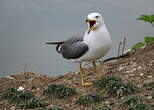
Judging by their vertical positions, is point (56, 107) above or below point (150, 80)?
below

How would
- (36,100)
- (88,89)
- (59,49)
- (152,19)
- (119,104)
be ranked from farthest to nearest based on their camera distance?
1. (152,19)
2. (59,49)
3. (88,89)
4. (36,100)
5. (119,104)

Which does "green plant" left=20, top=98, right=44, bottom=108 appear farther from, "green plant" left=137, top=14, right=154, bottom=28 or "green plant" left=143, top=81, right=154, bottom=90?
"green plant" left=137, top=14, right=154, bottom=28

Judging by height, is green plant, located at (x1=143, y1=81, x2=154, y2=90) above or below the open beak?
below

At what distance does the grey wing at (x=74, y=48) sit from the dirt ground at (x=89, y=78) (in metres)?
0.49

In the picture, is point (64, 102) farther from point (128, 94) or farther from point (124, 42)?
point (124, 42)

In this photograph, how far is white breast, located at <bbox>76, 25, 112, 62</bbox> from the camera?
4746 mm

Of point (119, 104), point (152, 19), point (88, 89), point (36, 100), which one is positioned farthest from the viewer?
point (152, 19)

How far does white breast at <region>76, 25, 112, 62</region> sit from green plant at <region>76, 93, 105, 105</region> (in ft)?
1.83

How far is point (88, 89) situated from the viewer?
4.98 m

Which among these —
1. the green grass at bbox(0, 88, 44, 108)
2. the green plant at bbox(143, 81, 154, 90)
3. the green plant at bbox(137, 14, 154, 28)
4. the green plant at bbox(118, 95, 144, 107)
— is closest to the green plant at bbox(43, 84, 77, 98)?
the green grass at bbox(0, 88, 44, 108)

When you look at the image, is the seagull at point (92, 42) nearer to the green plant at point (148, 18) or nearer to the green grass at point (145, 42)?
the green plant at point (148, 18)

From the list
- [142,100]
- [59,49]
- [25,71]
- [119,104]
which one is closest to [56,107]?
[119,104]

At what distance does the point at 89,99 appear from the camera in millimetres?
4449

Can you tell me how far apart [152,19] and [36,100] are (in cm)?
329
